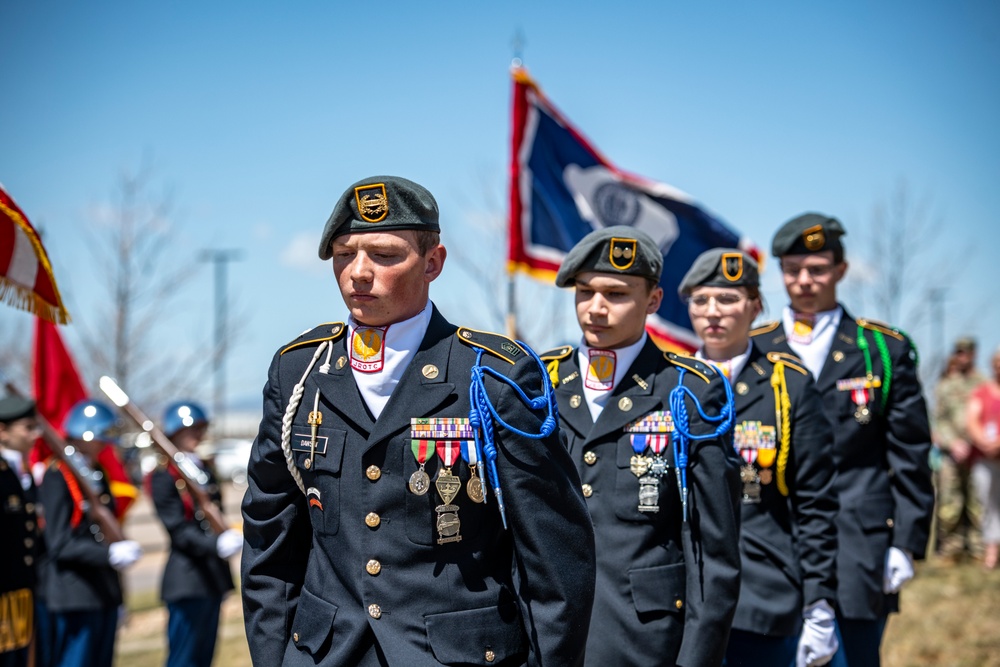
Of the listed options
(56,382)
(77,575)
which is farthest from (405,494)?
(56,382)

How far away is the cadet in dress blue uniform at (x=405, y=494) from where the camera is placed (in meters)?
2.82

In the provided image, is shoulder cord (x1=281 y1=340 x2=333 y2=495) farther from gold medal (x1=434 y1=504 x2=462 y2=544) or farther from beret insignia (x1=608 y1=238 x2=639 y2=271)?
beret insignia (x1=608 y1=238 x2=639 y2=271)

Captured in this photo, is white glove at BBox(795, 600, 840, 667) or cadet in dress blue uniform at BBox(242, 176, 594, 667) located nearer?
cadet in dress blue uniform at BBox(242, 176, 594, 667)

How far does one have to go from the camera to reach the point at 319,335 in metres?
3.21

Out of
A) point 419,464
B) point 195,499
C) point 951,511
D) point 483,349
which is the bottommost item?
point 951,511

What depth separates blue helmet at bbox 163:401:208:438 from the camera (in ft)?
25.4

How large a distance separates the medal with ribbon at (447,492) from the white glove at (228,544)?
15.1 feet

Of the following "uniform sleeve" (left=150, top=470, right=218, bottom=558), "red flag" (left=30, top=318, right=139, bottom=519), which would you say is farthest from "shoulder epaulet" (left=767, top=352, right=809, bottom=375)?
"red flag" (left=30, top=318, right=139, bottom=519)

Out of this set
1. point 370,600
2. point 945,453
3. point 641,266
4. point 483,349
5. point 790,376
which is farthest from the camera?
point 945,453

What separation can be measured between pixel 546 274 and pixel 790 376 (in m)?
3.93

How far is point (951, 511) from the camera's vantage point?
1292 centimetres

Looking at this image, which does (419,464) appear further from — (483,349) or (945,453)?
(945,453)

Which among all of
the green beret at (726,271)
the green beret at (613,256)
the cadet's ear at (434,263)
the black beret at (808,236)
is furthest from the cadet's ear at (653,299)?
the black beret at (808,236)

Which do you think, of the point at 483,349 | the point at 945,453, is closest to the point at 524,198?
the point at 483,349
